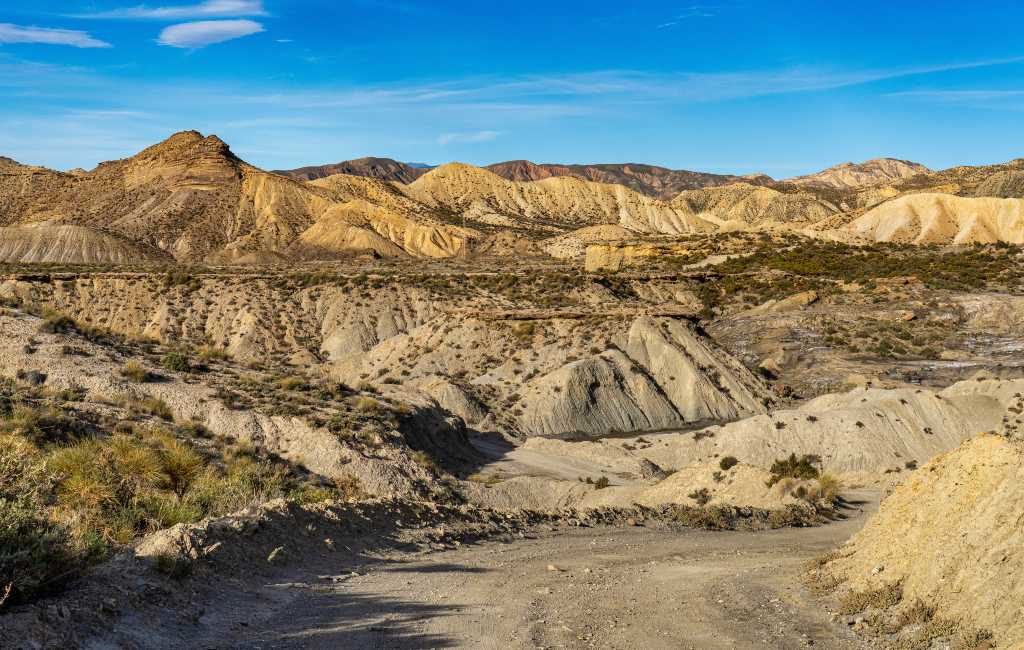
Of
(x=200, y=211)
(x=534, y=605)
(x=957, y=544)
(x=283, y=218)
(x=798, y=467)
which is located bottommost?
(x=798, y=467)

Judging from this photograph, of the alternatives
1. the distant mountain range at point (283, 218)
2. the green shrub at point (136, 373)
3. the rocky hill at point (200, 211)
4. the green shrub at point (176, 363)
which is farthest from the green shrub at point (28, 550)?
the rocky hill at point (200, 211)

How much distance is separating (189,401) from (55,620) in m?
16.1

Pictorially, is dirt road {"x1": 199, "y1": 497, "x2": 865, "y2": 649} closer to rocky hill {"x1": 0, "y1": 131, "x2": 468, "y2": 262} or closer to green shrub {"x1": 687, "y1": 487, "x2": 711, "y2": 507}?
green shrub {"x1": 687, "y1": 487, "x2": 711, "y2": 507}

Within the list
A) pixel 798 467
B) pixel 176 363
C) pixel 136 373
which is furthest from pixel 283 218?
pixel 798 467

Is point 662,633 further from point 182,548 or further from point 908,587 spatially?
point 182,548

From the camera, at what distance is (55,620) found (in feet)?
24.9

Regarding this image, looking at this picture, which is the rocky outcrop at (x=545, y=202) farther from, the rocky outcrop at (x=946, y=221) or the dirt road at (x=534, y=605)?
the dirt road at (x=534, y=605)

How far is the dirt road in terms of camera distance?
9.45m

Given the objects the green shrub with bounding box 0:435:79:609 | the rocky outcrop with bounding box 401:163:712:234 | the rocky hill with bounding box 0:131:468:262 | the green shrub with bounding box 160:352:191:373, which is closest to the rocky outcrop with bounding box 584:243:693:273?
the rocky hill with bounding box 0:131:468:262

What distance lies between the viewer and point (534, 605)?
35.8 ft

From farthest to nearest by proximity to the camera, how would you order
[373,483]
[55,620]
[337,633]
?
[373,483] → [337,633] → [55,620]

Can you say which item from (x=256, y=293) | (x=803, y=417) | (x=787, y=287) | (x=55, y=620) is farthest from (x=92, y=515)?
(x=787, y=287)

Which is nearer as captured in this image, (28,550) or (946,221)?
(28,550)

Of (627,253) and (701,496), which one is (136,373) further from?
(627,253)
